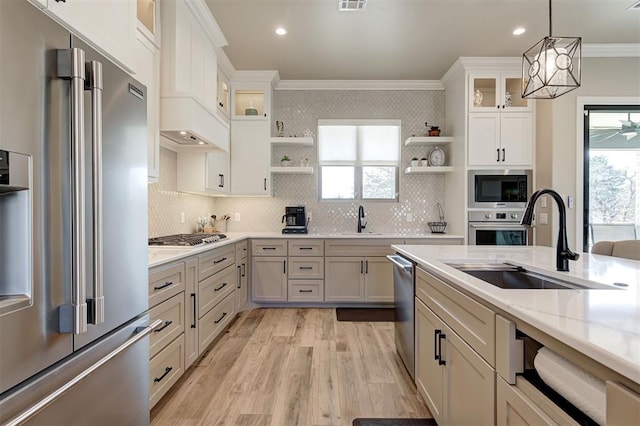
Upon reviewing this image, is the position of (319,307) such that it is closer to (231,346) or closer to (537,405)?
(231,346)

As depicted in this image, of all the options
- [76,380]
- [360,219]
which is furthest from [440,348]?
[360,219]

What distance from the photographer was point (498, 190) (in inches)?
152

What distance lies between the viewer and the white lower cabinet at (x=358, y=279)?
3910 millimetres

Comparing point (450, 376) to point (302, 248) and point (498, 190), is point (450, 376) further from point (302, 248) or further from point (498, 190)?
point (498, 190)

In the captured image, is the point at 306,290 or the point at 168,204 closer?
the point at 168,204

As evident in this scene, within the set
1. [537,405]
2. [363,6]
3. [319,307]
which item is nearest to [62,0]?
[537,405]

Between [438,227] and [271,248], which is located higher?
[438,227]

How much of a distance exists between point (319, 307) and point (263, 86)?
2881 mm

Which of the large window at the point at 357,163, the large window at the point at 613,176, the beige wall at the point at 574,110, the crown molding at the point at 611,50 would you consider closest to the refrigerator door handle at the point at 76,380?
the large window at the point at 357,163

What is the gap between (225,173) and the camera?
3938mm

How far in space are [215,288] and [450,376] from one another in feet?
6.57

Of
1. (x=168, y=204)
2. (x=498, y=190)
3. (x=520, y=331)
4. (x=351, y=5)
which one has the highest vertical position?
(x=351, y=5)

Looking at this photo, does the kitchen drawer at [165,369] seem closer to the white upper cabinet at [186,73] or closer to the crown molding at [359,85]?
the white upper cabinet at [186,73]

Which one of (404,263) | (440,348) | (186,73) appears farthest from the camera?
(186,73)
